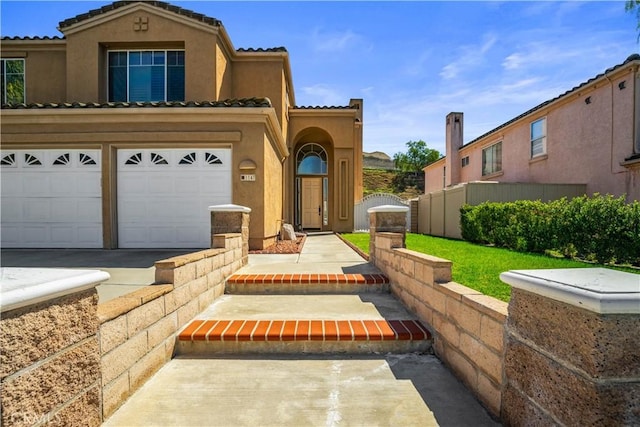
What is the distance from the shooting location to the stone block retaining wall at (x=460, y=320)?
92.9 inches

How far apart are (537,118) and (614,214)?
883 cm

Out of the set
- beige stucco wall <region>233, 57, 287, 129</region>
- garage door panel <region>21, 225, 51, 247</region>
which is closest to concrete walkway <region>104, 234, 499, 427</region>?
garage door panel <region>21, 225, 51, 247</region>

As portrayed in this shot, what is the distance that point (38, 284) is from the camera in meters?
1.66

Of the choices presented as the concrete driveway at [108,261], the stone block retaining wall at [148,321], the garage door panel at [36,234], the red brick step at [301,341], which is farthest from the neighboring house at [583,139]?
the garage door panel at [36,234]

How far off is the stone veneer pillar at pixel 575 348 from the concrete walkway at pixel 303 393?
63 cm

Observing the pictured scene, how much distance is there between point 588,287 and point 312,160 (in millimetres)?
16085

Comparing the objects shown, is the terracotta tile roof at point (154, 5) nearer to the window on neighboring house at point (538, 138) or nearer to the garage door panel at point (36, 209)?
the garage door panel at point (36, 209)

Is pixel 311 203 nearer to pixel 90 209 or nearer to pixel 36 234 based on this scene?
pixel 90 209

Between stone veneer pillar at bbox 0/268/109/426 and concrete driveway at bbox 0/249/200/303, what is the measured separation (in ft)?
5.56

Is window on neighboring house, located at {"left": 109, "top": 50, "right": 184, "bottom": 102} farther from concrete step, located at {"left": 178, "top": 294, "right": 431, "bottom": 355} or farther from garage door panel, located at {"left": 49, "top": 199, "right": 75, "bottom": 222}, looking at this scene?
concrete step, located at {"left": 178, "top": 294, "right": 431, "bottom": 355}

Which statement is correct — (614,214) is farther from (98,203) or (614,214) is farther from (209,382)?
(98,203)

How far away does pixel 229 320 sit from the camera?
3834 mm

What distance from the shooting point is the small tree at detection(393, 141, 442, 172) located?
40.0m

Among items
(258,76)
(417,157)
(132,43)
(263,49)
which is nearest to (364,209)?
(258,76)
